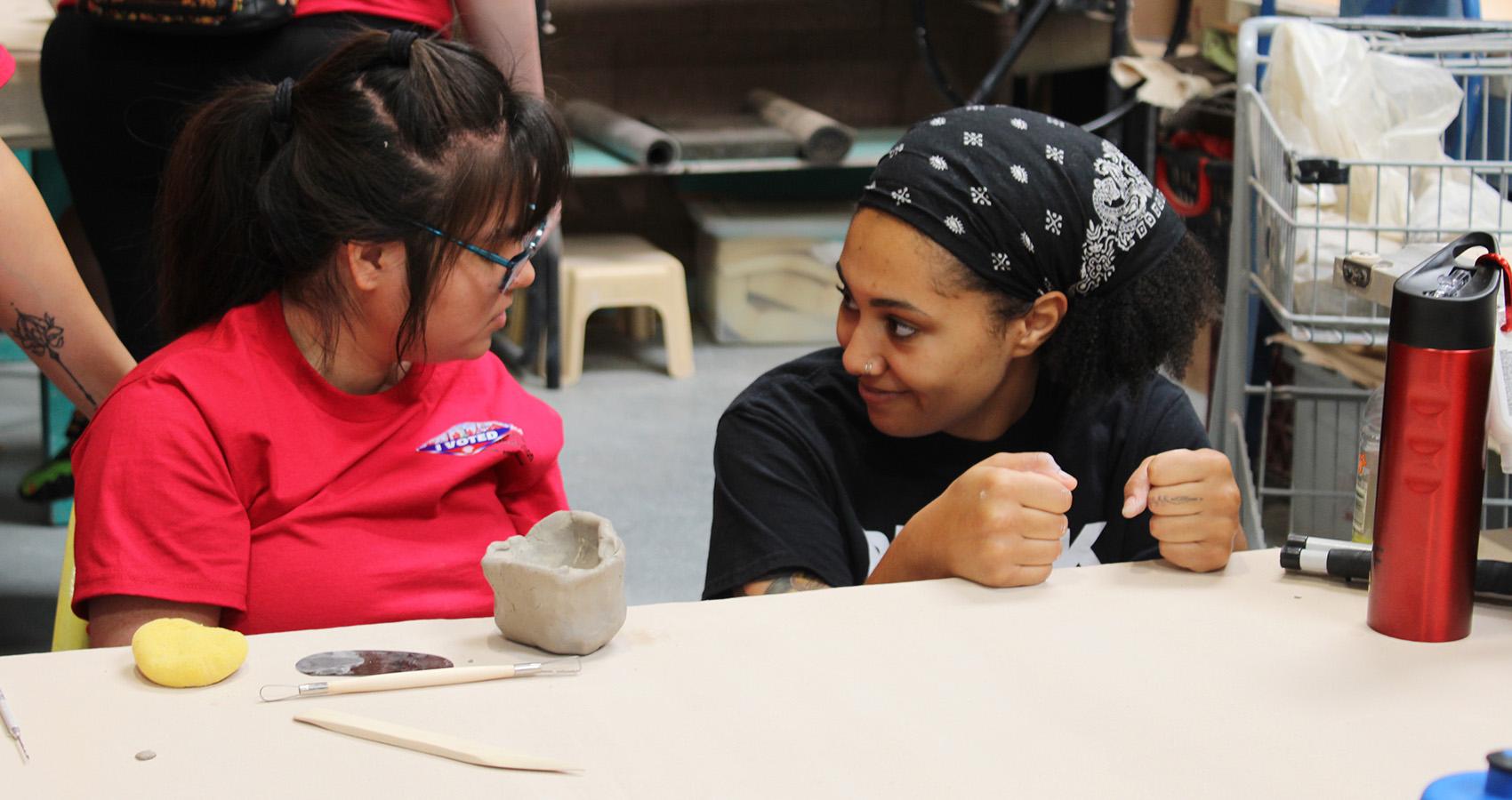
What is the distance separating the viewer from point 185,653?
0.86 m

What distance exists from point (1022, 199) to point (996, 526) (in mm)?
369

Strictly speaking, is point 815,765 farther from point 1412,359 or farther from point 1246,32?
point 1246,32

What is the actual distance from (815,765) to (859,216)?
68cm

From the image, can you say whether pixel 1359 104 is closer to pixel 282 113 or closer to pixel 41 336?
pixel 282 113

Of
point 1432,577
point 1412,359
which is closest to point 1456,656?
point 1432,577

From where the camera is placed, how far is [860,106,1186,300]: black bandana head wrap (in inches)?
50.6

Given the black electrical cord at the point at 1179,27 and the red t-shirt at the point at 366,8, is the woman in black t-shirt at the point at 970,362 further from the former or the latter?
the black electrical cord at the point at 1179,27

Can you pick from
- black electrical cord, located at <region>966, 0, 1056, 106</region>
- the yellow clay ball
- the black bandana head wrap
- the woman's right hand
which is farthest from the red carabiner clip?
black electrical cord, located at <region>966, 0, 1056, 106</region>

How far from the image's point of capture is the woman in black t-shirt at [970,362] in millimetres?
1286

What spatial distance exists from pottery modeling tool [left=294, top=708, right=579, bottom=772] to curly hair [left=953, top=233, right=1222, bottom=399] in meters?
0.72

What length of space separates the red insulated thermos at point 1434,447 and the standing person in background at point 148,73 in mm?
1104

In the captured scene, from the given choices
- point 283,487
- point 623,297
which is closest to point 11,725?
point 283,487

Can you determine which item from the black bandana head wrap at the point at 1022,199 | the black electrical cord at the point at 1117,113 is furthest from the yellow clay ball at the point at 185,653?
the black electrical cord at the point at 1117,113

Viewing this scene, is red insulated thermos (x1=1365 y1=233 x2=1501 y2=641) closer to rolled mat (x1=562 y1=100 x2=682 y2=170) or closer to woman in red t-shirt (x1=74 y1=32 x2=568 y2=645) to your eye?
woman in red t-shirt (x1=74 y1=32 x2=568 y2=645)
